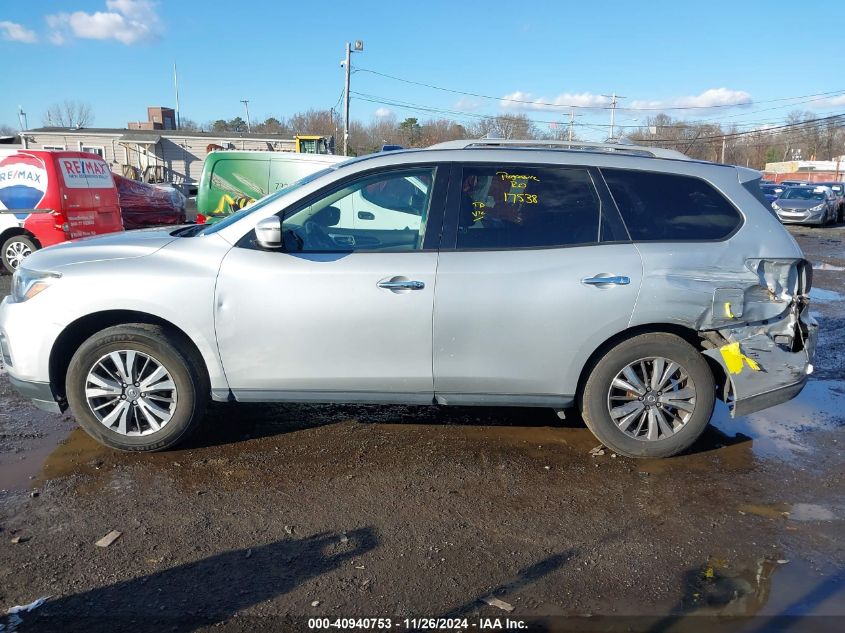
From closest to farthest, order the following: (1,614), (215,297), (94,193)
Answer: (1,614) → (215,297) → (94,193)

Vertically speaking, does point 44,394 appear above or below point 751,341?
below

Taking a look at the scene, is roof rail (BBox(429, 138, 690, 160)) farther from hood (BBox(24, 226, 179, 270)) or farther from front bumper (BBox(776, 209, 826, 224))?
front bumper (BBox(776, 209, 826, 224))

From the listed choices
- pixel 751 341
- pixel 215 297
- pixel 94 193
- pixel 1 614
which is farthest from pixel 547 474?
pixel 94 193

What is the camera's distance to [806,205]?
82.0 feet

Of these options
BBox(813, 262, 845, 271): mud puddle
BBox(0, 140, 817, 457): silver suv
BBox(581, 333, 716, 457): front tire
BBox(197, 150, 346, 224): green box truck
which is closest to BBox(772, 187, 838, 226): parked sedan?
BBox(813, 262, 845, 271): mud puddle

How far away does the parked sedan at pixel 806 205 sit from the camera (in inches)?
979

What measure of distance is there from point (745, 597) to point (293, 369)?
9.02 ft

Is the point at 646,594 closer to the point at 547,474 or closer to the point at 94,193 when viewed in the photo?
the point at 547,474

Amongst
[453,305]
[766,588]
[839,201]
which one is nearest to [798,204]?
[839,201]

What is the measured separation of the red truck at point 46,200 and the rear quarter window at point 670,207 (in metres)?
9.25

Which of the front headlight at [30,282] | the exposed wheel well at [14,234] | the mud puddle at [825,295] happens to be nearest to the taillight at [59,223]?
the exposed wheel well at [14,234]

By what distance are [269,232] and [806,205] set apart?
26.5 metres

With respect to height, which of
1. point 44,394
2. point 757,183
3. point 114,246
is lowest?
point 44,394

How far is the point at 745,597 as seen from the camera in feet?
9.68
